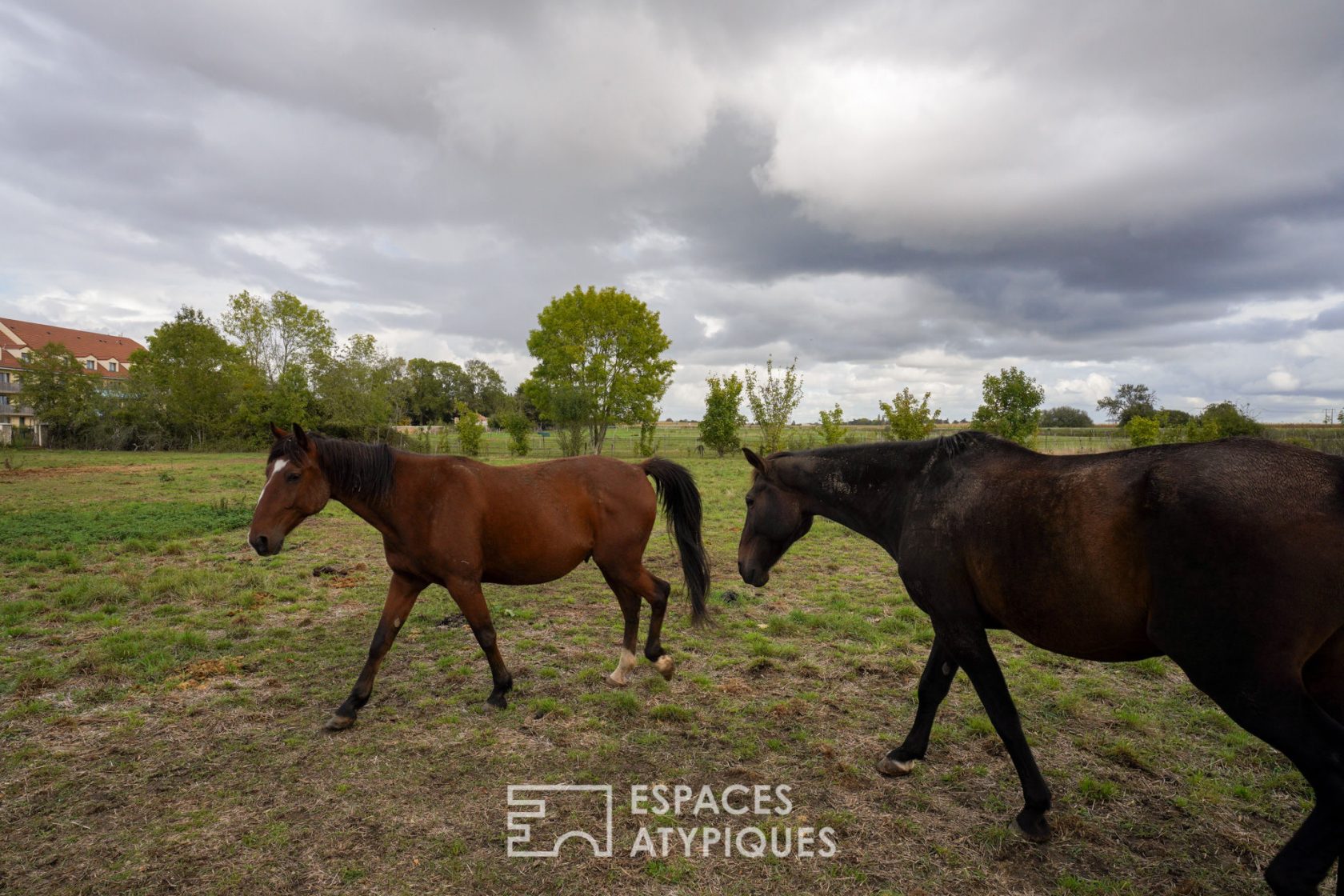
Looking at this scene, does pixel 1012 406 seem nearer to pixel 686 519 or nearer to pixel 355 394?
pixel 686 519

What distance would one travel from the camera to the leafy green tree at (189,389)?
46.8 metres

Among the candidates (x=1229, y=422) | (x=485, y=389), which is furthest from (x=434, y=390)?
(x=1229, y=422)

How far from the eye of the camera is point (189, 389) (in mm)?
46875

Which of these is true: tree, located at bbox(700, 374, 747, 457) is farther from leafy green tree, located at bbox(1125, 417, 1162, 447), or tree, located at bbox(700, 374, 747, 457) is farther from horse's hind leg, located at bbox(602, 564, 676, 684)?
horse's hind leg, located at bbox(602, 564, 676, 684)

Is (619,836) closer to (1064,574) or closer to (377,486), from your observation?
(1064,574)

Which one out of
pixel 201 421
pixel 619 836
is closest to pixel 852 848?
pixel 619 836

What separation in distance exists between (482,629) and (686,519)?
222 cm

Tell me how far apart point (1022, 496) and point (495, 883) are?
3.38 m

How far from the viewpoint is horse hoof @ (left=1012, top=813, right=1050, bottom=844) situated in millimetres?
3297

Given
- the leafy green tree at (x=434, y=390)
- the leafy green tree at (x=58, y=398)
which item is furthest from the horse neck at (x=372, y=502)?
the leafy green tree at (x=434, y=390)

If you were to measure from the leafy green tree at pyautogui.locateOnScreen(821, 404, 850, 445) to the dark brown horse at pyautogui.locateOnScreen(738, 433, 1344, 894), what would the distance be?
28.7 meters

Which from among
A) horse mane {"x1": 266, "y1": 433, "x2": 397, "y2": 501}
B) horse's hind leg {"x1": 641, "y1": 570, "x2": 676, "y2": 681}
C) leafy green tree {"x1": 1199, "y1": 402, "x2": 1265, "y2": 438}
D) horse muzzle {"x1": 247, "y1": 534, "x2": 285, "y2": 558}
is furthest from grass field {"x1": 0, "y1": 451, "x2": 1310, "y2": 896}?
leafy green tree {"x1": 1199, "y1": 402, "x2": 1265, "y2": 438}

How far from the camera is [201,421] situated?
153ft

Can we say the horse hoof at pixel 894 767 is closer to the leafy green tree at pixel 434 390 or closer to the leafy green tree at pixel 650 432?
the leafy green tree at pixel 650 432
